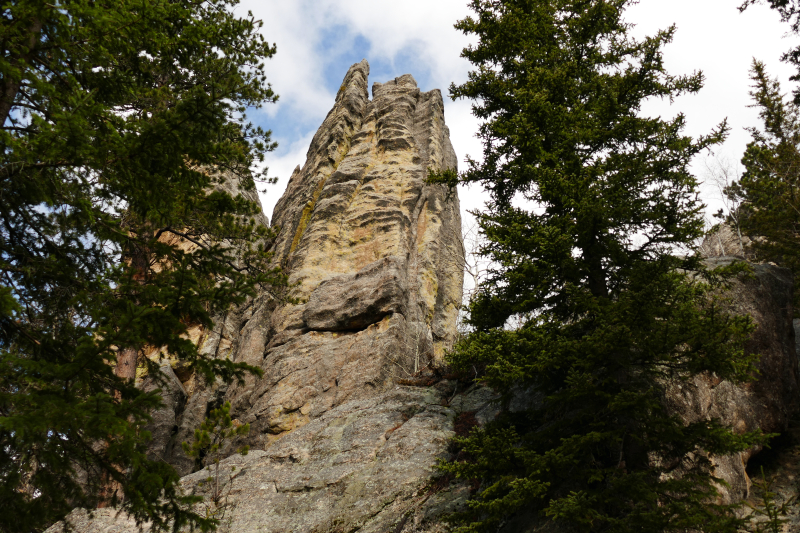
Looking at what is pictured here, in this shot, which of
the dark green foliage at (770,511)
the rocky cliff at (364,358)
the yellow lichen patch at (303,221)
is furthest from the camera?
the yellow lichen patch at (303,221)

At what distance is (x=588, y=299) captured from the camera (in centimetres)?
791

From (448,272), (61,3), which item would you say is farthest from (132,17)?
(448,272)

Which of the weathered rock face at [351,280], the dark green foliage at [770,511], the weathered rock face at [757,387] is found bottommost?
the dark green foliage at [770,511]

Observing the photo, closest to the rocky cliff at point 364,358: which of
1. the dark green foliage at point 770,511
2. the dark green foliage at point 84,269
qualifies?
the dark green foliage at point 84,269

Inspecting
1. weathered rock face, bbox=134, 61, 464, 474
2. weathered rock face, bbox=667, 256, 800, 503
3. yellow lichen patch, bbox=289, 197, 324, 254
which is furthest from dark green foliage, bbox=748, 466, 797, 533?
yellow lichen patch, bbox=289, 197, 324, 254

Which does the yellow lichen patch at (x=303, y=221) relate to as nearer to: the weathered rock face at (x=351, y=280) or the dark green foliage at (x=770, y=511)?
the weathered rock face at (x=351, y=280)

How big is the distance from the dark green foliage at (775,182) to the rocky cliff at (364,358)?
18.8 ft

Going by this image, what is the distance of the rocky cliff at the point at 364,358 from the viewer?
32.4 feet

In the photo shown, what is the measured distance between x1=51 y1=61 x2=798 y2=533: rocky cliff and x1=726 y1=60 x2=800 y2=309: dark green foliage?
225 inches

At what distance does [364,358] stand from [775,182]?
14.7m

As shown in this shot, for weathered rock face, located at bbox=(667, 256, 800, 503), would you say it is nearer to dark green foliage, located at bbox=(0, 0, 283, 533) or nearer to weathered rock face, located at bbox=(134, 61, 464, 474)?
weathered rock face, located at bbox=(134, 61, 464, 474)

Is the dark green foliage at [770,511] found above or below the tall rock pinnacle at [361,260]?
below

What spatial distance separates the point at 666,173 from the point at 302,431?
10.2 m

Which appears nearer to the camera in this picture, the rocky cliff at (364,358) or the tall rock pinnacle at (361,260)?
the rocky cliff at (364,358)
